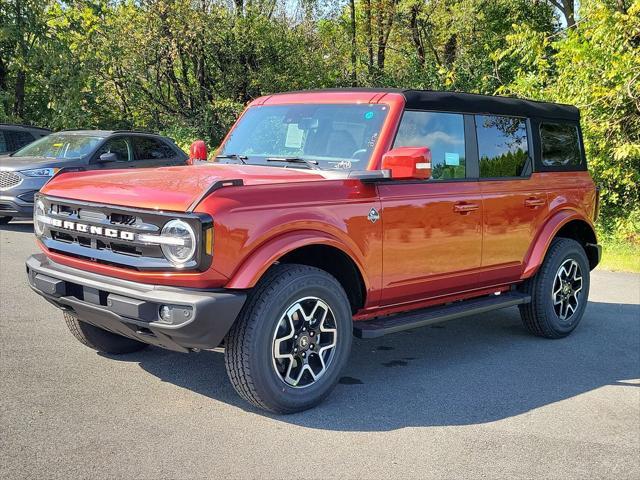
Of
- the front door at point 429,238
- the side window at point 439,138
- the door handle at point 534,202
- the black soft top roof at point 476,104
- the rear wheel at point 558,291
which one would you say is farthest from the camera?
the rear wheel at point 558,291

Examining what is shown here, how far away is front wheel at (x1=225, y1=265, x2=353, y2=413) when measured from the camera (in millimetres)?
4031

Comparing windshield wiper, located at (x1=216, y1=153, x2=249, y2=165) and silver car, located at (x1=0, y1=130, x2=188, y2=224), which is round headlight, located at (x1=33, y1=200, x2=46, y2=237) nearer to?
windshield wiper, located at (x1=216, y1=153, x2=249, y2=165)

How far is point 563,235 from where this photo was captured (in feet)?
22.0

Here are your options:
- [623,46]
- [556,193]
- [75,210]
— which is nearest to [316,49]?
[623,46]

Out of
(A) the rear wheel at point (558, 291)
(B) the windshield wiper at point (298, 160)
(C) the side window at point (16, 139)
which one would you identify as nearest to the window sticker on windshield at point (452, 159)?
(B) the windshield wiper at point (298, 160)

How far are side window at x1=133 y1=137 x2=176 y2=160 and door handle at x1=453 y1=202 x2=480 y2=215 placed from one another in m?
8.65

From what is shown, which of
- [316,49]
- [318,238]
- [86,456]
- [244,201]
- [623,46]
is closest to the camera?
[86,456]

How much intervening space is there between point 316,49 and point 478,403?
18253mm

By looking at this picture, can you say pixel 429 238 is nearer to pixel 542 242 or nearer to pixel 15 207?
pixel 542 242

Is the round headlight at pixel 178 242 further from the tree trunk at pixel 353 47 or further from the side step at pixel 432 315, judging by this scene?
the tree trunk at pixel 353 47

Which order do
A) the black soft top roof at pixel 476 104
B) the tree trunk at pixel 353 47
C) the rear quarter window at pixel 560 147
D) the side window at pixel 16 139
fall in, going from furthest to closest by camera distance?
the tree trunk at pixel 353 47
the side window at pixel 16 139
the rear quarter window at pixel 560 147
the black soft top roof at pixel 476 104

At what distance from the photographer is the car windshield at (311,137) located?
4.93 m

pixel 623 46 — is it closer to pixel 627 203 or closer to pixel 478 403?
pixel 627 203

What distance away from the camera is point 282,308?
13.5 feet
